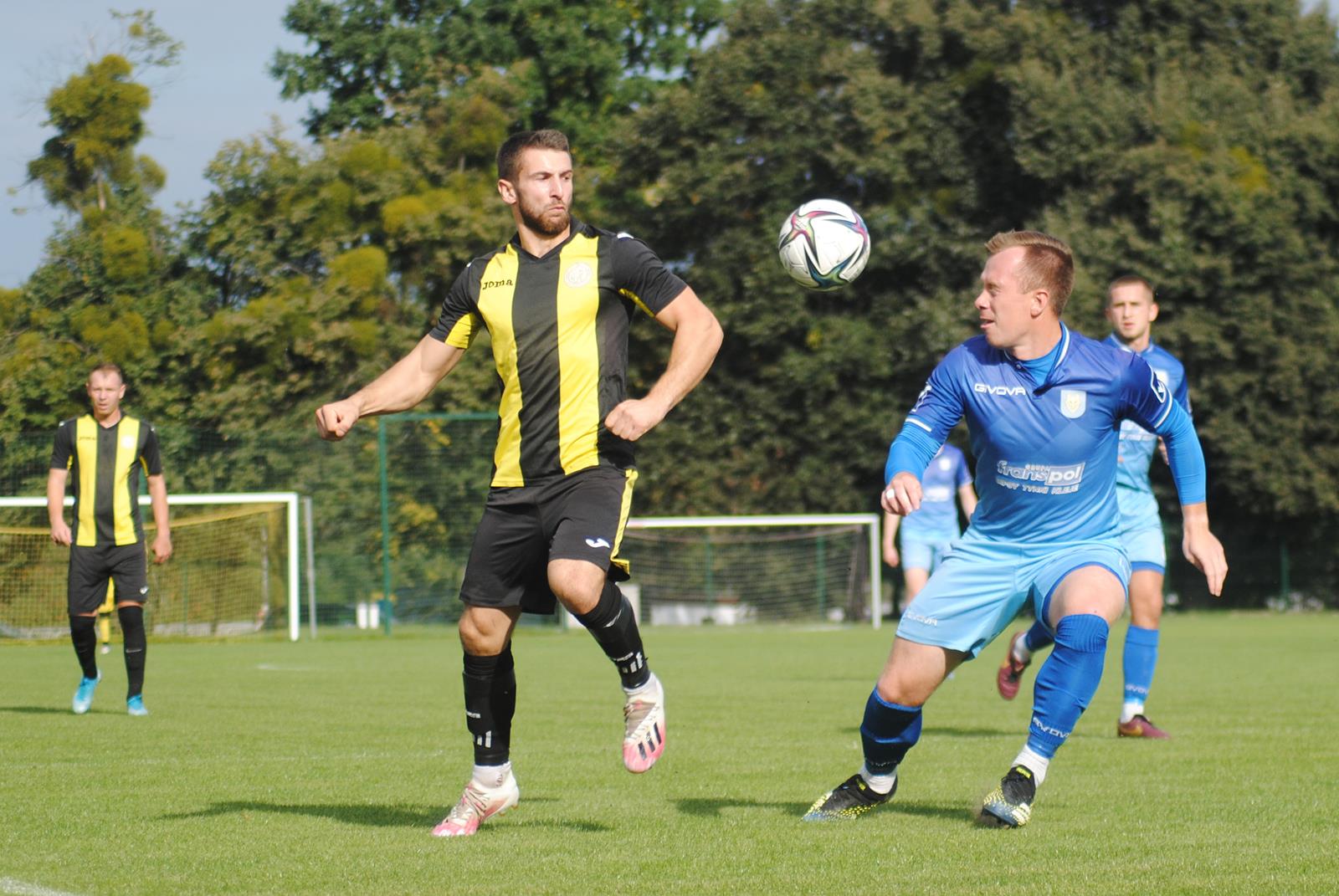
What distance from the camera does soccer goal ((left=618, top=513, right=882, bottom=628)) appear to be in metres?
26.2

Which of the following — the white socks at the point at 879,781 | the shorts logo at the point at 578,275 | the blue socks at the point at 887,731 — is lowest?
the white socks at the point at 879,781

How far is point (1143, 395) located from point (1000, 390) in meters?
0.49

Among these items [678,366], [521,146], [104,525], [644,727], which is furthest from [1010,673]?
[104,525]

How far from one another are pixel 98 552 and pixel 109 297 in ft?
67.6

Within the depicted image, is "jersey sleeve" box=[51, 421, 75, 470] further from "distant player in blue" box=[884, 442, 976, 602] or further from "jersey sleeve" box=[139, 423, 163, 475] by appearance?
"distant player in blue" box=[884, 442, 976, 602]

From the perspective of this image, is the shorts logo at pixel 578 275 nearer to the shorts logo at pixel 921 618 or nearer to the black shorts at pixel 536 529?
the black shorts at pixel 536 529

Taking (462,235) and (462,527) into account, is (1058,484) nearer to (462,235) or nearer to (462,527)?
(462,527)

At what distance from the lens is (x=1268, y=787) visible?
6.51 m

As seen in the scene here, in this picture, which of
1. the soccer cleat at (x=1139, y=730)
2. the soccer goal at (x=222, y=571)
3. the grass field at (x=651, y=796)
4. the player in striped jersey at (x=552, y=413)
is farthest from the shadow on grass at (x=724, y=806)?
the soccer goal at (x=222, y=571)

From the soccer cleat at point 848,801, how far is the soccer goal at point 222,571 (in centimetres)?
1624

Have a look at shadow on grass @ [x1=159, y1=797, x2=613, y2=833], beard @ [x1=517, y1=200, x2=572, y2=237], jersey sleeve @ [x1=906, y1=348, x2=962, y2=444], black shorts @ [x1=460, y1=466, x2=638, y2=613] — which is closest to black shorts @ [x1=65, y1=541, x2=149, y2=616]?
shadow on grass @ [x1=159, y1=797, x2=613, y2=833]

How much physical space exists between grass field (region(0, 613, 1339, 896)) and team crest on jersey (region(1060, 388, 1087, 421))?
1.41m

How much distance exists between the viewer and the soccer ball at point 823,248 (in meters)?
6.91

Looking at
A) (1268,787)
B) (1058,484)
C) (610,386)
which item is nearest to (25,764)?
(610,386)
